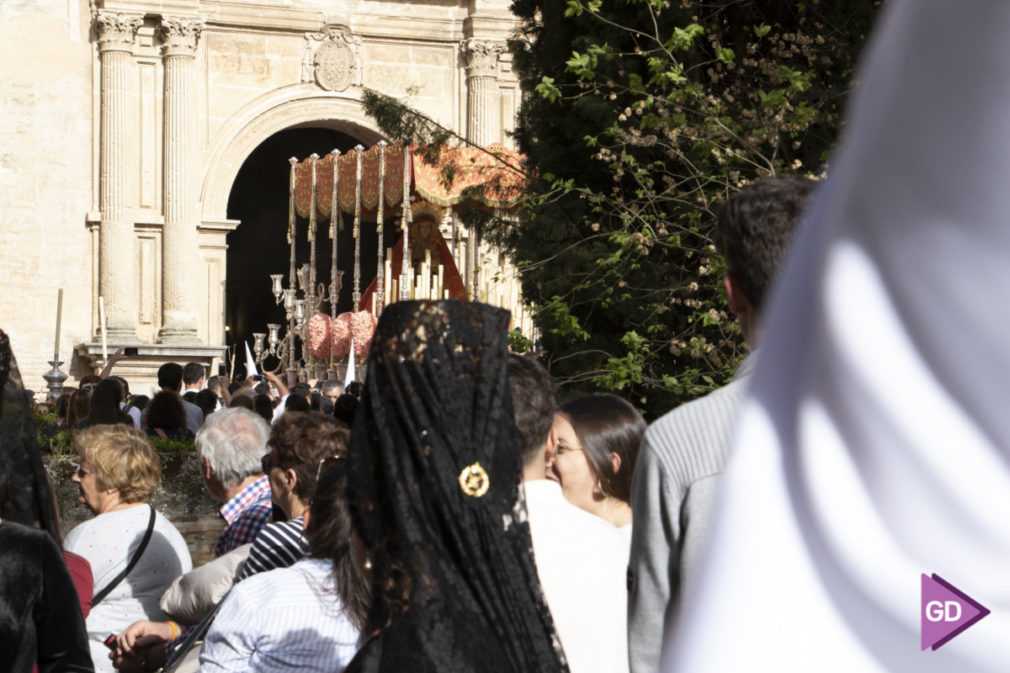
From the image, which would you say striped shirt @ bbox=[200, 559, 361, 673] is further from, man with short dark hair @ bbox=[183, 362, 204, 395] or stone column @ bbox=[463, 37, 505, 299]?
stone column @ bbox=[463, 37, 505, 299]

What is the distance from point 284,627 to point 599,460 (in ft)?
3.65

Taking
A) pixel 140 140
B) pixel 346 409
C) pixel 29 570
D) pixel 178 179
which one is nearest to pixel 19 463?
pixel 29 570

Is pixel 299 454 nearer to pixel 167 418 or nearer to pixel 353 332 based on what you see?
pixel 167 418

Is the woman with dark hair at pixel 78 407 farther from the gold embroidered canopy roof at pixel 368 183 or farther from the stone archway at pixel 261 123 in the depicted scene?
the stone archway at pixel 261 123

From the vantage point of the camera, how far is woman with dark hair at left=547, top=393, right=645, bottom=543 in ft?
12.9

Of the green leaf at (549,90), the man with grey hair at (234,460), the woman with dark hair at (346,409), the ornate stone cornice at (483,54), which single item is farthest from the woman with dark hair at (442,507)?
the ornate stone cornice at (483,54)

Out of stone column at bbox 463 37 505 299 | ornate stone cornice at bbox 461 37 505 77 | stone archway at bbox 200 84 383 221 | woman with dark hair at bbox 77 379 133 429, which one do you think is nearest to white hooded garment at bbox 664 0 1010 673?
woman with dark hair at bbox 77 379 133 429

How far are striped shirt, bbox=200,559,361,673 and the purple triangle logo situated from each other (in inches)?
107

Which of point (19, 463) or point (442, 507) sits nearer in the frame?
point (442, 507)

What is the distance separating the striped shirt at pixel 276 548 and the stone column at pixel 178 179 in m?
19.8

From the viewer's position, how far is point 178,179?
23.5m

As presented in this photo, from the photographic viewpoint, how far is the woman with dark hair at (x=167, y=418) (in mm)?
9844

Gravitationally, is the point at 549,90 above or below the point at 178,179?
below

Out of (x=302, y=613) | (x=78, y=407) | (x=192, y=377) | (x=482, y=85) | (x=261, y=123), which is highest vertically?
(x=482, y=85)
